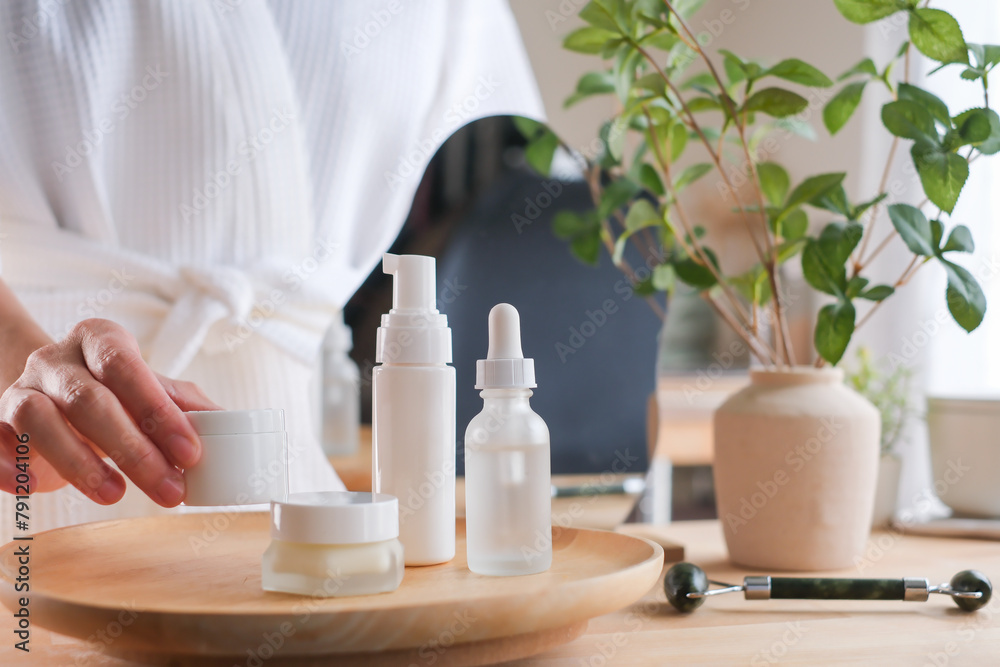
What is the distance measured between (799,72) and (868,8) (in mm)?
66

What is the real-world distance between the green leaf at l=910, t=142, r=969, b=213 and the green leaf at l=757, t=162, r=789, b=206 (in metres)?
0.15

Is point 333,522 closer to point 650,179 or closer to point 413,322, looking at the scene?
point 413,322

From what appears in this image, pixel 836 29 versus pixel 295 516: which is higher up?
pixel 836 29

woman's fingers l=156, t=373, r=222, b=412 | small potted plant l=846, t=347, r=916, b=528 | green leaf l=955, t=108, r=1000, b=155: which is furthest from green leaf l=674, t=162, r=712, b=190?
woman's fingers l=156, t=373, r=222, b=412

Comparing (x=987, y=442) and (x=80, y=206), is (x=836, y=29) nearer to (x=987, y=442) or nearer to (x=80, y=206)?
(x=987, y=442)

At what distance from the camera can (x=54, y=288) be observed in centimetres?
78

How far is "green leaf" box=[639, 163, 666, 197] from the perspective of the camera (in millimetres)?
810

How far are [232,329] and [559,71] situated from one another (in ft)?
2.59

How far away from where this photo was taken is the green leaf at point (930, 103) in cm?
62

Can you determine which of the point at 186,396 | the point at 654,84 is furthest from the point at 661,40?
the point at 186,396

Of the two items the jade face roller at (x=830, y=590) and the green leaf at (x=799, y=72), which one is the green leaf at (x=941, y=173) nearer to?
the green leaf at (x=799, y=72)

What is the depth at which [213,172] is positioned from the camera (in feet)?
2.76

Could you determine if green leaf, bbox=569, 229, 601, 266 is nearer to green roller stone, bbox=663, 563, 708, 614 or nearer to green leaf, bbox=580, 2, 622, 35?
green leaf, bbox=580, 2, 622, 35

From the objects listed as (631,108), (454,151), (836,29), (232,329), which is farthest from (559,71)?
(232,329)
